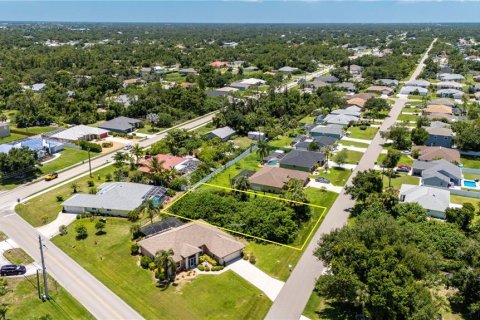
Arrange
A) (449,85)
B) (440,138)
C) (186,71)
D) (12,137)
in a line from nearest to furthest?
(440,138) < (12,137) < (449,85) < (186,71)

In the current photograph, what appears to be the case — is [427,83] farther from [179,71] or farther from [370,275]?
[370,275]

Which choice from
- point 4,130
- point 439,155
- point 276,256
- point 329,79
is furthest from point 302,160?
point 329,79

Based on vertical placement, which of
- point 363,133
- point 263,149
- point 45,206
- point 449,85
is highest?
point 449,85

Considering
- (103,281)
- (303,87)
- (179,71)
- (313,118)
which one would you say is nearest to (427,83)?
(303,87)

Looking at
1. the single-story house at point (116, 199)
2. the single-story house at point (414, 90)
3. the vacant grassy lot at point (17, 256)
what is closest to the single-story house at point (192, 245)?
the single-story house at point (116, 199)

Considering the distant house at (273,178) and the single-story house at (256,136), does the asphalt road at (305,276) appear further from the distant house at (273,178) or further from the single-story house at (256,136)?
the single-story house at (256,136)

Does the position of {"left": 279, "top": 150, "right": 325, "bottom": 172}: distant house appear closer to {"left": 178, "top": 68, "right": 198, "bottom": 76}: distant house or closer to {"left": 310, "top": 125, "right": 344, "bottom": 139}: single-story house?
{"left": 310, "top": 125, "right": 344, "bottom": 139}: single-story house

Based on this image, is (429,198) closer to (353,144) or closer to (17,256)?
(353,144)

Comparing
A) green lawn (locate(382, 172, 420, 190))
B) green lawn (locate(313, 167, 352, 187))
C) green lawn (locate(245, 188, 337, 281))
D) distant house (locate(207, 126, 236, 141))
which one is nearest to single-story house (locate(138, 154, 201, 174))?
distant house (locate(207, 126, 236, 141))
